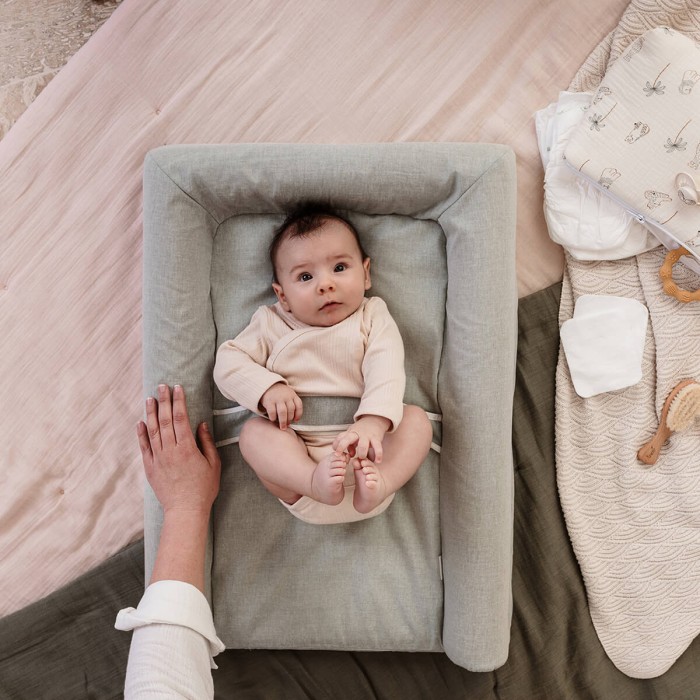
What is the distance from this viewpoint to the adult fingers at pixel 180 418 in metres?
1.35

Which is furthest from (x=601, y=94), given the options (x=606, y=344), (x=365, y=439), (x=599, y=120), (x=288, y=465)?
(x=288, y=465)

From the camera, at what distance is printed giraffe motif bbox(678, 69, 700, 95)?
1.41 m

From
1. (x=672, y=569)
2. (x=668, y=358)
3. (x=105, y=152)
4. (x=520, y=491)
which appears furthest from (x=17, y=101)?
(x=672, y=569)

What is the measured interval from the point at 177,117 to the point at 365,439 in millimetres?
912

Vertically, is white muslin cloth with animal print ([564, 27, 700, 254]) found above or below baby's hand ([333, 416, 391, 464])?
above

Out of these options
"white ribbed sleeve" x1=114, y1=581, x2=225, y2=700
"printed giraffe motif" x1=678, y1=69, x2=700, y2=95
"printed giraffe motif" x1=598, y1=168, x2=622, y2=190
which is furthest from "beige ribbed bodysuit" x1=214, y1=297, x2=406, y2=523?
"printed giraffe motif" x1=678, y1=69, x2=700, y2=95

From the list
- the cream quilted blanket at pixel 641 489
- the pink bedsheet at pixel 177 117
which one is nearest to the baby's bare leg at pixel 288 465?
the pink bedsheet at pixel 177 117

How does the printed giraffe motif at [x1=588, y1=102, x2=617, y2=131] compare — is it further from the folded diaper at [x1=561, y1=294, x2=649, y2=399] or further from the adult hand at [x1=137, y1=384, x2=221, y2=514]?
the adult hand at [x1=137, y1=384, x2=221, y2=514]

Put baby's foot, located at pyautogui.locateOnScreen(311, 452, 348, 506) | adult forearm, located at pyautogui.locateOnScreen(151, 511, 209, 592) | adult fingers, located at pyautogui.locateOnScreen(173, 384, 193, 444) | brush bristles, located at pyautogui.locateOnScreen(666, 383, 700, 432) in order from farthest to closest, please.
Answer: brush bristles, located at pyautogui.locateOnScreen(666, 383, 700, 432) < adult fingers, located at pyautogui.locateOnScreen(173, 384, 193, 444) < adult forearm, located at pyautogui.locateOnScreen(151, 511, 209, 592) < baby's foot, located at pyautogui.locateOnScreen(311, 452, 348, 506)

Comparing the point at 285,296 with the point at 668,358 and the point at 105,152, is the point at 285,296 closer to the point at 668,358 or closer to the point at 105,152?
the point at 105,152

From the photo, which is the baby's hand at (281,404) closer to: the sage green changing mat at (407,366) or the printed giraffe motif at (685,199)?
the sage green changing mat at (407,366)

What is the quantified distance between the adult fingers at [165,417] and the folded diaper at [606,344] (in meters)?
0.89

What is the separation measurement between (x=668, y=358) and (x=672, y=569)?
A: 47 centimetres

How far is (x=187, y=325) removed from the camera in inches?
54.4
